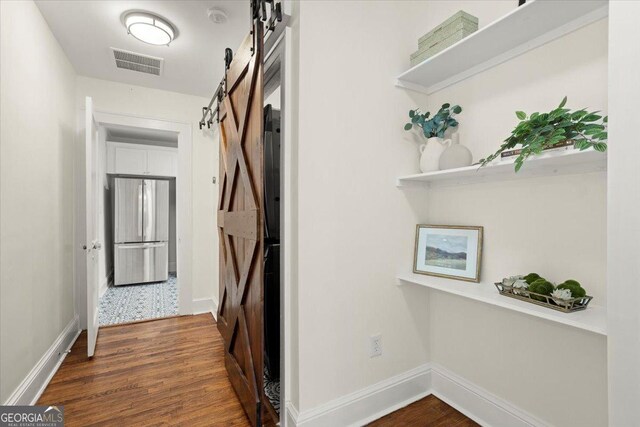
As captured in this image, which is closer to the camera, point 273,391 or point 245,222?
point 245,222

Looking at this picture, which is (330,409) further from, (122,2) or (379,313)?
(122,2)

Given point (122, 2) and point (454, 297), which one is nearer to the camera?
point (454, 297)

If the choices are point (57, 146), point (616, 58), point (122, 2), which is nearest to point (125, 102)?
point (57, 146)

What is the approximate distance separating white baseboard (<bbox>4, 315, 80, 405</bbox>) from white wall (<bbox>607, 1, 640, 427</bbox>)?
2.80 meters

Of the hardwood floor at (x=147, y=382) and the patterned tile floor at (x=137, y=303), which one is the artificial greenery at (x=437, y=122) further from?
the patterned tile floor at (x=137, y=303)

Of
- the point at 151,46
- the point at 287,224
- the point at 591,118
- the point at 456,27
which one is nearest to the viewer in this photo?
the point at 591,118

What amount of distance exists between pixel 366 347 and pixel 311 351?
1.21 ft

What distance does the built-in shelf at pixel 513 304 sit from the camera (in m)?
1.08

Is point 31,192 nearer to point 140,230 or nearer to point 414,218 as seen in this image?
point 414,218

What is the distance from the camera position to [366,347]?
177cm

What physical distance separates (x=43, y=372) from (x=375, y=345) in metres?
2.33

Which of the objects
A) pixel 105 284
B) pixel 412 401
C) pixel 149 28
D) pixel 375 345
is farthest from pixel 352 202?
pixel 105 284

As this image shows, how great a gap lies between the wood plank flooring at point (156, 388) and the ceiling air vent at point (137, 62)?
8.75 ft

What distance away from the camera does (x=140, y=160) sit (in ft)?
17.4
